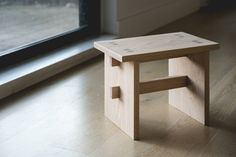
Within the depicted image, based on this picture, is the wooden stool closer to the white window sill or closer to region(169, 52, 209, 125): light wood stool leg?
region(169, 52, 209, 125): light wood stool leg

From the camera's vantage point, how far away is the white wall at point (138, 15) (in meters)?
3.28

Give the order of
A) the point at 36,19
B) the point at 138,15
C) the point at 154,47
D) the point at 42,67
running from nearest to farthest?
the point at 154,47 < the point at 42,67 < the point at 36,19 < the point at 138,15

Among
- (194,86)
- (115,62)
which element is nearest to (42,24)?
(115,62)

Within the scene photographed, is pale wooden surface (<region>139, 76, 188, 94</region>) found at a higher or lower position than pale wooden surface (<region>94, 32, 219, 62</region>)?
lower

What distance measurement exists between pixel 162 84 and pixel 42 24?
1.23 metres

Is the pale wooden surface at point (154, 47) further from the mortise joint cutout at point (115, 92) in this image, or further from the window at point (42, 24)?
the window at point (42, 24)

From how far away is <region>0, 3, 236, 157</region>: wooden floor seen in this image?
1728 mm

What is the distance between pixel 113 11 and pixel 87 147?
1.67m

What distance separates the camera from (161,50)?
181 cm

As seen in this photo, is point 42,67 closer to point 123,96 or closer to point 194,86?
point 123,96

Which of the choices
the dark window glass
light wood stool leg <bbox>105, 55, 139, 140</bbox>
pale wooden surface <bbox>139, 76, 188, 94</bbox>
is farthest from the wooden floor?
the dark window glass

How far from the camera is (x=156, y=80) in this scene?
6.36ft

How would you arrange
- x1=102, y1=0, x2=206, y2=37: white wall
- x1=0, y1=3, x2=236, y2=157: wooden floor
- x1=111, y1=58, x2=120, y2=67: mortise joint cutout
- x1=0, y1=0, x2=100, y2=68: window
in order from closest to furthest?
x1=0, y1=3, x2=236, y2=157: wooden floor
x1=111, y1=58, x2=120, y2=67: mortise joint cutout
x1=0, y1=0, x2=100, y2=68: window
x1=102, y1=0, x2=206, y2=37: white wall

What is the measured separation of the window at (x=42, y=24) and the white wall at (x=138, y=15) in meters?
0.09
